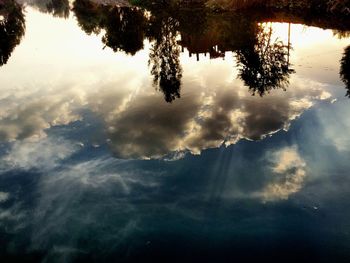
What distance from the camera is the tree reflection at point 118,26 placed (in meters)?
39.2

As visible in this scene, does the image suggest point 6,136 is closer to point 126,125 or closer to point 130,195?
point 126,125

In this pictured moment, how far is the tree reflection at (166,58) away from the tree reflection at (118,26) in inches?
78.7

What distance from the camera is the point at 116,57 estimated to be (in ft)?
117

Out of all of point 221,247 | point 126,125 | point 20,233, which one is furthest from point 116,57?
point 221,247

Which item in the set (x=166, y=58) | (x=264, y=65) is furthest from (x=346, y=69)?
(x=166, y=58)

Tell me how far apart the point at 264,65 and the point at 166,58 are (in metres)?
9.70

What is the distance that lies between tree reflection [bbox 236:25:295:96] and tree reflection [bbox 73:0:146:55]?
1287cm

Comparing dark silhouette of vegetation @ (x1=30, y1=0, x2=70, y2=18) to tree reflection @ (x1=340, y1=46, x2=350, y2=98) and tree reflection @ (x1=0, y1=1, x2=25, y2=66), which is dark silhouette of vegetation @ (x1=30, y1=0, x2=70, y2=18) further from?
tree reflection @ (x1=340, y1=46, x2=350, y2=98)

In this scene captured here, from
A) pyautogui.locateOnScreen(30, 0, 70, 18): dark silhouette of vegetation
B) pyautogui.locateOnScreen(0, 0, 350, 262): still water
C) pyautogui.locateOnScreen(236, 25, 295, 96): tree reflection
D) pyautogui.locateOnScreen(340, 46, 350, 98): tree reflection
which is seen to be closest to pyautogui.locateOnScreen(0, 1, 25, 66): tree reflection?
pyautogui.locateOnScreen(0, 0, 350, 262): still water

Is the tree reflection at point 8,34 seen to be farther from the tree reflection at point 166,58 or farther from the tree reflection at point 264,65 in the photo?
the tree reflection at point 264,65

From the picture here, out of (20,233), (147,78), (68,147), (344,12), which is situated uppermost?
(344,12)

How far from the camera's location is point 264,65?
26.9 meters

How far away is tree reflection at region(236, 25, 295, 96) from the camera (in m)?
23.9

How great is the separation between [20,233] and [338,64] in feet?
75.4
